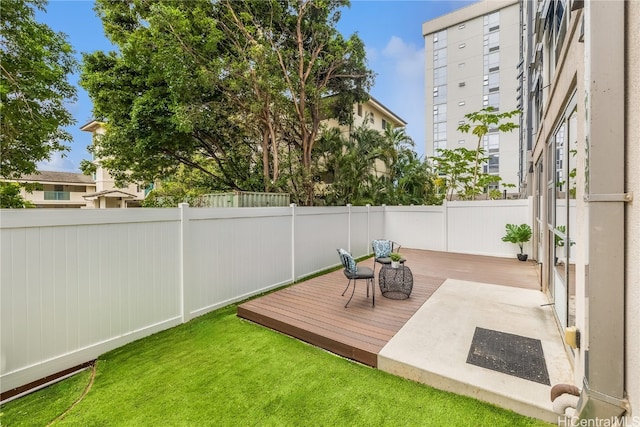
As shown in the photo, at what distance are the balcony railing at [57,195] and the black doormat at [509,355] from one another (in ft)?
105

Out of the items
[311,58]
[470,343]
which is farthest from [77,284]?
[311,58]

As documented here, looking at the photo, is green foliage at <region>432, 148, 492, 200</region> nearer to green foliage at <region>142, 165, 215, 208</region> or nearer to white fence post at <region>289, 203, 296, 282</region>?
white fence post at <region>289, 203, 296, 282</region>

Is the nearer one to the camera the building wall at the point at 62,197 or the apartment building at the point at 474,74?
the apartment building at the point at 474,74

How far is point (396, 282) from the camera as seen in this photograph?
16.7 feet

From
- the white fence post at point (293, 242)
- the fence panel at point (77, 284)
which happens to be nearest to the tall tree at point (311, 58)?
the white fence post at point (293, 242)

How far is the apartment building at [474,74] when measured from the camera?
2173 centimetres

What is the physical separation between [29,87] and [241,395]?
28.4 ft

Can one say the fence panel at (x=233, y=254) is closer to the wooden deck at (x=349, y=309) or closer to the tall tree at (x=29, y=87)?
the wooden deck at (x=349, y=309)

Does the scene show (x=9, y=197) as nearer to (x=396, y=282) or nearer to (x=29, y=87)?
(x=29, y=87)

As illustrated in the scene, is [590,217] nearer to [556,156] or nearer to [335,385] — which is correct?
[335,385]

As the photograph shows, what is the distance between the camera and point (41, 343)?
2.88 m

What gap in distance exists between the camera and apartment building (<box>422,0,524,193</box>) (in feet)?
71.3

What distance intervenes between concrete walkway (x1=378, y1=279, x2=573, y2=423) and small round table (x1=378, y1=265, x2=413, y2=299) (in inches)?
17.0

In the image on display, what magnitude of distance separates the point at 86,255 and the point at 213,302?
2077 millimetres
